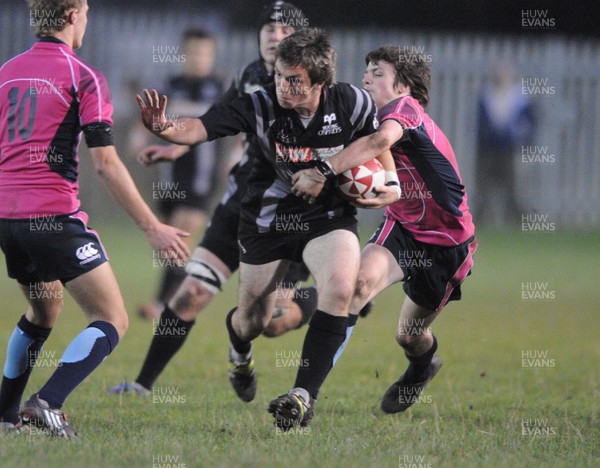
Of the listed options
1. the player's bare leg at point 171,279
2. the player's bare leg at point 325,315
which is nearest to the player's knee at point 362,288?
the player's bare leg at point 325,315

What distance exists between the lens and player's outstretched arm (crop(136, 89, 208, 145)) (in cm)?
542

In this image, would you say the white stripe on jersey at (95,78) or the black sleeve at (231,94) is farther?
the black sleeve at (231,94)

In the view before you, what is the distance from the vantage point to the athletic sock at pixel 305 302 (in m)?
7.65

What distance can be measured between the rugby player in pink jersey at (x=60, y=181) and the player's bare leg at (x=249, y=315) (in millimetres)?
952

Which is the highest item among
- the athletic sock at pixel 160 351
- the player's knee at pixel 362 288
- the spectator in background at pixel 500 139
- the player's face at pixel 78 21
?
the player's face at pixel 78 21

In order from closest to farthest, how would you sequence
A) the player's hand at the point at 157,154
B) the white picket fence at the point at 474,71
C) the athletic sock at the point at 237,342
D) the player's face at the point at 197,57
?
the athletic sock at the point at 237,342
the player's hand at the point at 157,154
the player's face at the point at 197,57
the white picket fence at the point at 474,71

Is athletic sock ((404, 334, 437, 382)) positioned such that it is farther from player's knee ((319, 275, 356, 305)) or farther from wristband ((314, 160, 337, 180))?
wristband ((314, 160, 337, 180))

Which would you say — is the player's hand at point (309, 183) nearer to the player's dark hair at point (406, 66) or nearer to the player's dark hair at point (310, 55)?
the player's dark hair at point (310, 55)

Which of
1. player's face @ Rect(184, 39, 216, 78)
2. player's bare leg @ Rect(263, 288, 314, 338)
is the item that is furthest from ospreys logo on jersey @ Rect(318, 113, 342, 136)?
player's face @ Rect(184, 39, 216, 78)

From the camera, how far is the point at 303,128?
5938 mm

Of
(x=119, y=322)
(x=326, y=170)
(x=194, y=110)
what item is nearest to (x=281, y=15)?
(x=326, y=170)

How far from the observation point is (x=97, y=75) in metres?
5.36

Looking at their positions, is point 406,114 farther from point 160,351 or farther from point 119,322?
point 160,351

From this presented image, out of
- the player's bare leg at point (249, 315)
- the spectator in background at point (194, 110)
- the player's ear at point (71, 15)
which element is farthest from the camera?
the spectator in background at point (194, 110)
